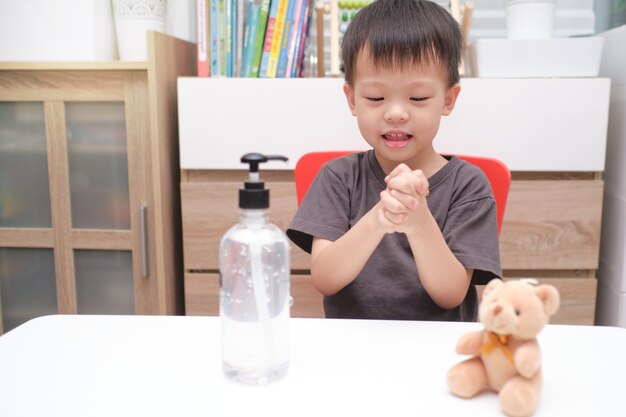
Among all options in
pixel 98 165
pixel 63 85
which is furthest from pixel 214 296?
pixel 63 85

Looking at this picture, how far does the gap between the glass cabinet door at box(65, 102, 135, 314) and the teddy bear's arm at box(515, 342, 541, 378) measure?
140cm

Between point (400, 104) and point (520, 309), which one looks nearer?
point (520, 309)

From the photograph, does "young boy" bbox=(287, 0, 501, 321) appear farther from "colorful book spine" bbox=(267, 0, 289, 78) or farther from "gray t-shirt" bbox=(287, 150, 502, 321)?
"colorful book spine" bbox=(267, 0, 289, 78)

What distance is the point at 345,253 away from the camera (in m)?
0.73

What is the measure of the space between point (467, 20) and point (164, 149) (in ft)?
3.03

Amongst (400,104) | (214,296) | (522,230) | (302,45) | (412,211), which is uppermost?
(302,45)

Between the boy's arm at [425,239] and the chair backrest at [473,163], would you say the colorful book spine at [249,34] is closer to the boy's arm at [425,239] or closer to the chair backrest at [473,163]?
the chair backrest at [473,163]

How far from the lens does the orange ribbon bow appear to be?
43 centimetres

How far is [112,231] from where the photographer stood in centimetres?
162

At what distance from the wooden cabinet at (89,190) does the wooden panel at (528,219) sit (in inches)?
4.0

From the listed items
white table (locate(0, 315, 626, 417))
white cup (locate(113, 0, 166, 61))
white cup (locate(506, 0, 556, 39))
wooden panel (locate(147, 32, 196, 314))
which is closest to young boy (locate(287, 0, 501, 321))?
white table (locate(0, 315, 626, 417))

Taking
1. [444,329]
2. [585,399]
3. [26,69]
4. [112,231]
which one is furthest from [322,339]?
[26,69]

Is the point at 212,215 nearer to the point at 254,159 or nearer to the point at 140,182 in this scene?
the point at 140,182

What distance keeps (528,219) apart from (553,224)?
0.07 metres
